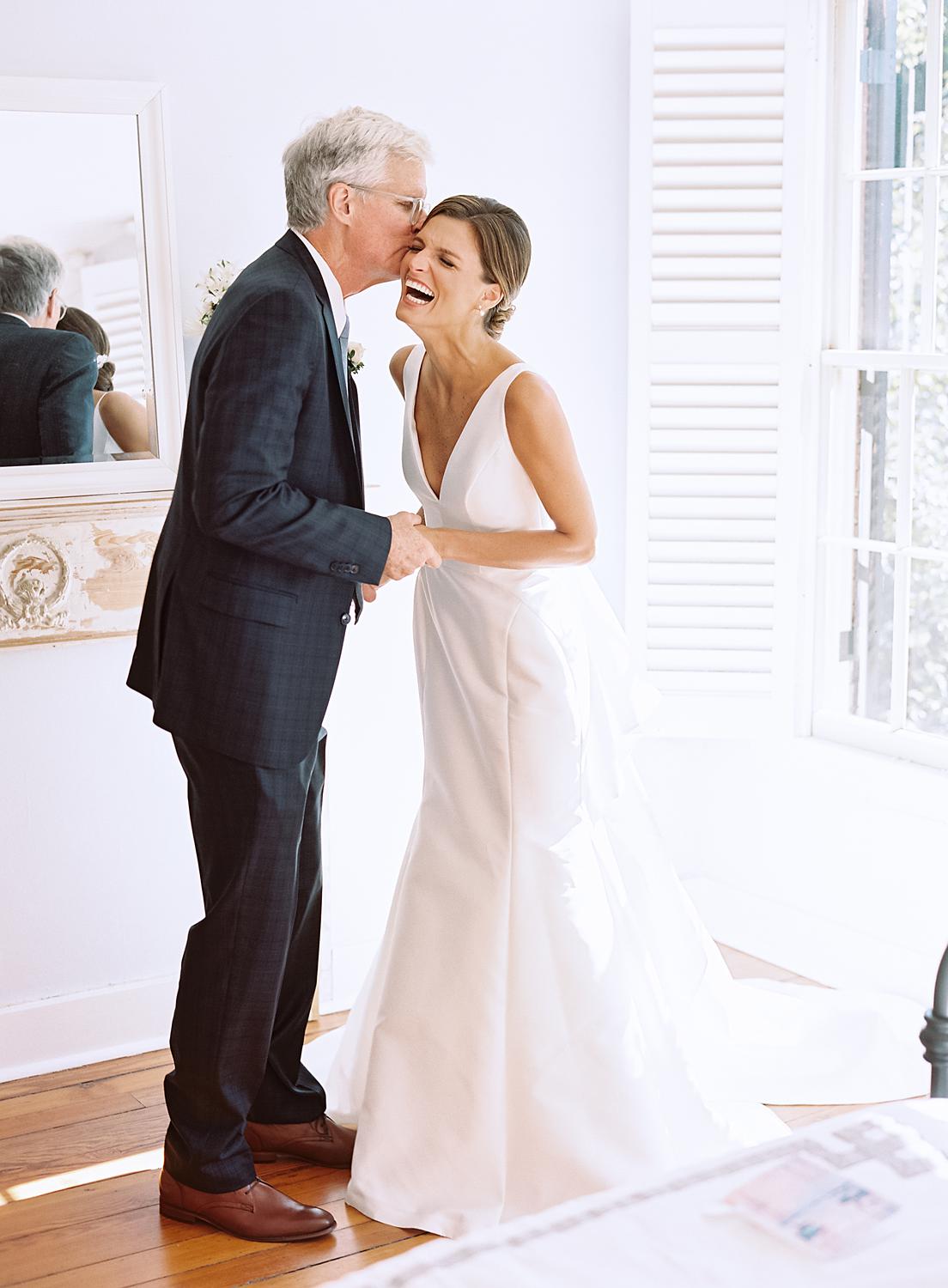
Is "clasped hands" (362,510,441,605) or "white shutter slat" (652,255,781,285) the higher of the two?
"white shutter slat" (652,255,781,285)

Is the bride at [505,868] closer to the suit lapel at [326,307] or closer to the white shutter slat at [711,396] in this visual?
the suit lapel at [326,307]

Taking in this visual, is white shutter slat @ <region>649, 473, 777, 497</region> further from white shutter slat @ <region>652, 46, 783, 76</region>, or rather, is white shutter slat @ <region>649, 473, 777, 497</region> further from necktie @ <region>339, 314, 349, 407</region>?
necktie @ <region>339, 314, 349, 407</region>

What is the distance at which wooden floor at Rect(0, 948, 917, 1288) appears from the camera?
7.80ft

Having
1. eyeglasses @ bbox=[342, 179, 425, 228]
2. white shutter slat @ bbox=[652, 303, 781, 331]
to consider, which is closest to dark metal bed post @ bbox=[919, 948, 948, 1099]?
eyeglasses @ bbox=[342, 179, 425, 228]

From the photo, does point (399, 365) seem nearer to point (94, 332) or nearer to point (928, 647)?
point (94, 332)

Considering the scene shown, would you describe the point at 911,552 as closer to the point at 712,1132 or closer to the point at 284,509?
the point at 712,1132

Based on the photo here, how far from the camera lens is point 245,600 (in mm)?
2357

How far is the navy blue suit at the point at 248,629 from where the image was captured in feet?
7.47

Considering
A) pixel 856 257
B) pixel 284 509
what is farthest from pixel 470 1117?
pixel 856 257

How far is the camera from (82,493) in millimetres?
3061

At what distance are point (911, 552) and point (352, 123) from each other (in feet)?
5.74

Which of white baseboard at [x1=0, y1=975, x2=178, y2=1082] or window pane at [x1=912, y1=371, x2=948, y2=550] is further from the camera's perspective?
window pane at [x1=912, y1=371, x2=948, y2=550]

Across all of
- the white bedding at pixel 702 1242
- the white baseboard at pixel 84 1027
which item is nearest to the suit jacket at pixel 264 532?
the white baseboard at pixel 84 1027

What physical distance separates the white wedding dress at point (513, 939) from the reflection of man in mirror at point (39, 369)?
0.78 metres
